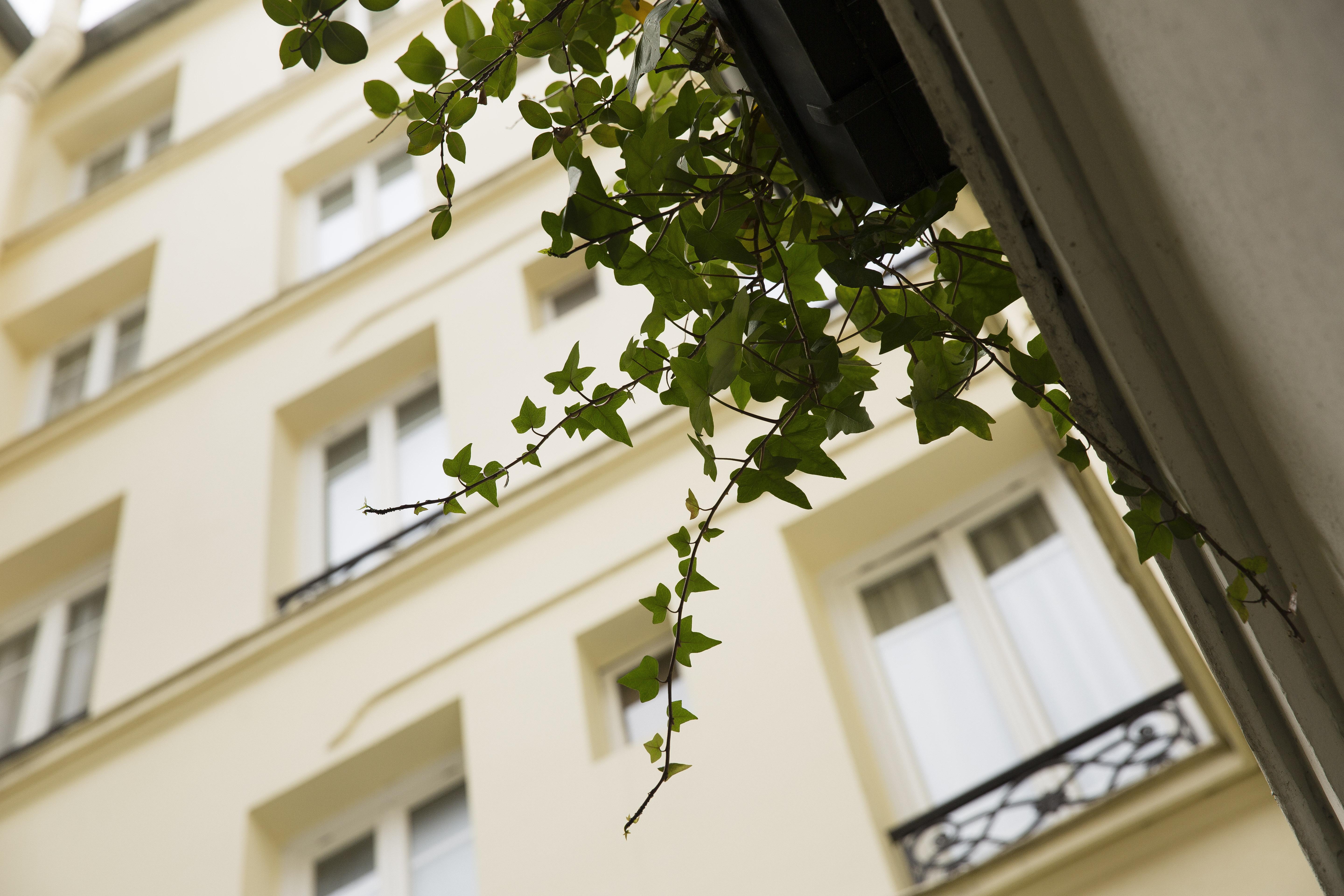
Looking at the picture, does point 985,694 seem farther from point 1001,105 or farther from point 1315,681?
point 1001,105

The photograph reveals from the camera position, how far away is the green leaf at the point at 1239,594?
3.91 ft

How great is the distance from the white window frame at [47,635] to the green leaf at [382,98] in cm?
559

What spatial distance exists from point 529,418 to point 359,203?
7798 millimetres

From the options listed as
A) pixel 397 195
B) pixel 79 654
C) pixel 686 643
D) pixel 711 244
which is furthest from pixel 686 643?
pixel 397 195

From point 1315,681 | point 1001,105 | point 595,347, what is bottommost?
point 1315,681

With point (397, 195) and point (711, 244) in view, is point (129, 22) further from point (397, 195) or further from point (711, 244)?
point (711, 244)

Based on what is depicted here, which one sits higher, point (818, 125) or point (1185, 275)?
point (818, 125)

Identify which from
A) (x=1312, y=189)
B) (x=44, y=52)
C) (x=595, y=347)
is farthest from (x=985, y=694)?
(x=44, y=52)

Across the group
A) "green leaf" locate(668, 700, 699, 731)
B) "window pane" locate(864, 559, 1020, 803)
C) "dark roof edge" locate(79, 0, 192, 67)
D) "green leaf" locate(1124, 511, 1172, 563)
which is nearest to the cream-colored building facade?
"window pane" locate(864, 559, 1020, 803)

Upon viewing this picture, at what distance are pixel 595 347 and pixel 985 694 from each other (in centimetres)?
279

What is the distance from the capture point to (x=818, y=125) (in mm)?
1432

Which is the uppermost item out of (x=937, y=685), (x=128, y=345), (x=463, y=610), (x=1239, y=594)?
(x=128, y=345)

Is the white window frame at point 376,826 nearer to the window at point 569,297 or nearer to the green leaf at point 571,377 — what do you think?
the window at point 569,297

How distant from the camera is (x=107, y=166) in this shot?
1127 centimetres
